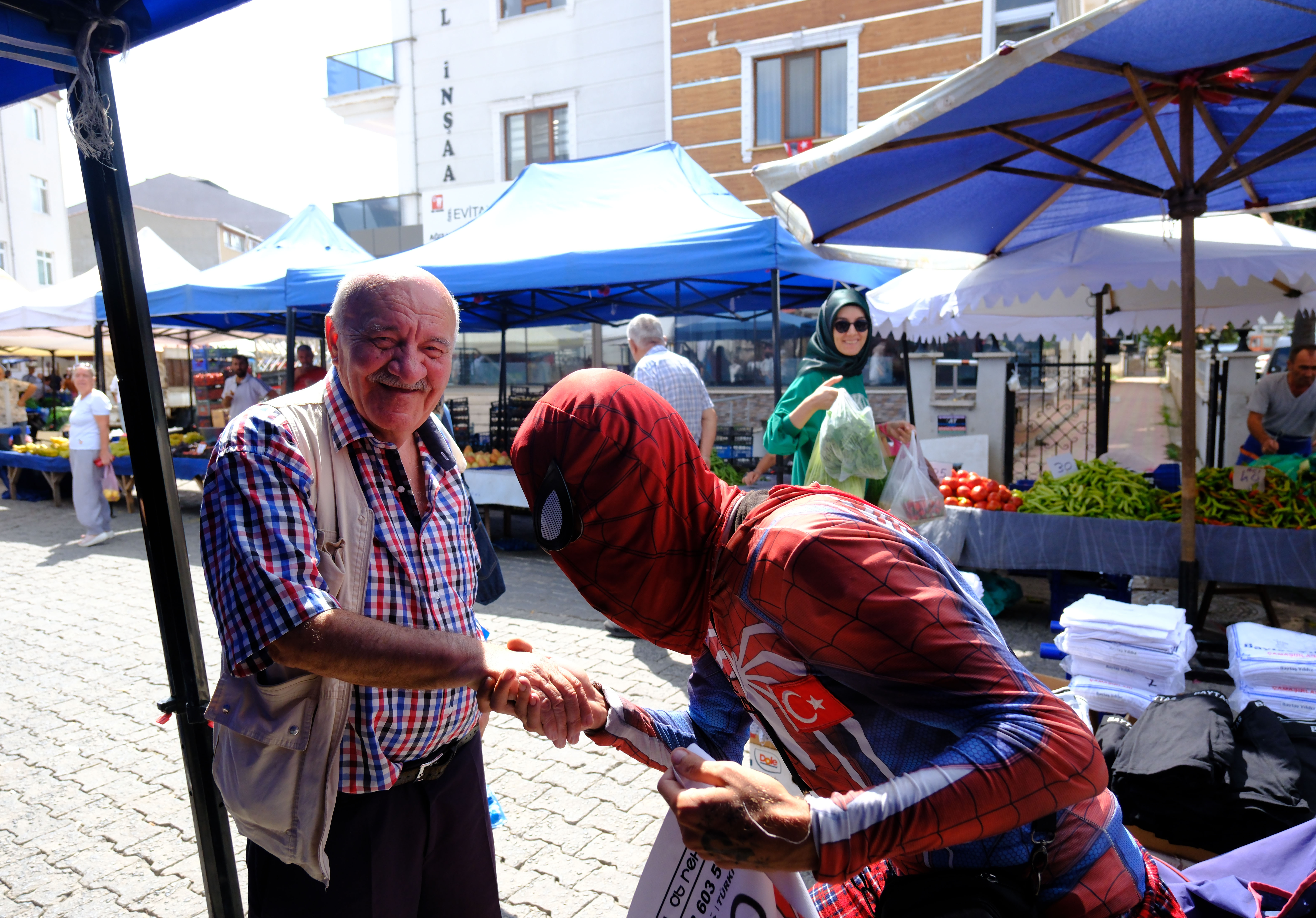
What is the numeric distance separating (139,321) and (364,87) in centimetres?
2242

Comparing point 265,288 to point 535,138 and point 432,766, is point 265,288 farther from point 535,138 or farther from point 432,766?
point 535,138

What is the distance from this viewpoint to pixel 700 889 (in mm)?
1336

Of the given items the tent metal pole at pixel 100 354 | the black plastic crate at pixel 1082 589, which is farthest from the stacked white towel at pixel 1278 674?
the tent metal pole at pixel 100 354

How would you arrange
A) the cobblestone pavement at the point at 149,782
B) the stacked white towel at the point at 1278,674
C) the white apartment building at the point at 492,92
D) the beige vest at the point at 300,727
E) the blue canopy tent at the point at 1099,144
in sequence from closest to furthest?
the beige vest at the point at 300,727 → the cobblestone pavement at the point at 149,782 → the stacked white towel at the point at 1278,674 → the blue canopy tent at the point at 1099,144 → the white apartment building at the point at 492,92

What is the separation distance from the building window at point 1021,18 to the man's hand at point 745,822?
16654 mm

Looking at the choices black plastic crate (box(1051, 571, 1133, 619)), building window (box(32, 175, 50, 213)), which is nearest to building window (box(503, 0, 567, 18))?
black plastic crate (box(1051, 571, 1133, 619))

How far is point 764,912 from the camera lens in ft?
4.09

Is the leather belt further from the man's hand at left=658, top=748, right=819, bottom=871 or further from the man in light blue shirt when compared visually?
the man in light blue shirt

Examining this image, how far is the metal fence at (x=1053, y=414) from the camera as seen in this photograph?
32.4 ft

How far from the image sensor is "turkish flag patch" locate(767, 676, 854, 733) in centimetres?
118

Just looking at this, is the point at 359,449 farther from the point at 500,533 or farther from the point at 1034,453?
the point at 1034,453

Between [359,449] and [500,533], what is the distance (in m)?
8.05

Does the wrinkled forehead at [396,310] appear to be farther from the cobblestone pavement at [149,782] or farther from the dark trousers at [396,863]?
the cobblestone pavement at [149,782]

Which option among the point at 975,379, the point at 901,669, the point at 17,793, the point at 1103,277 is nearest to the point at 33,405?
the point at 17,793
